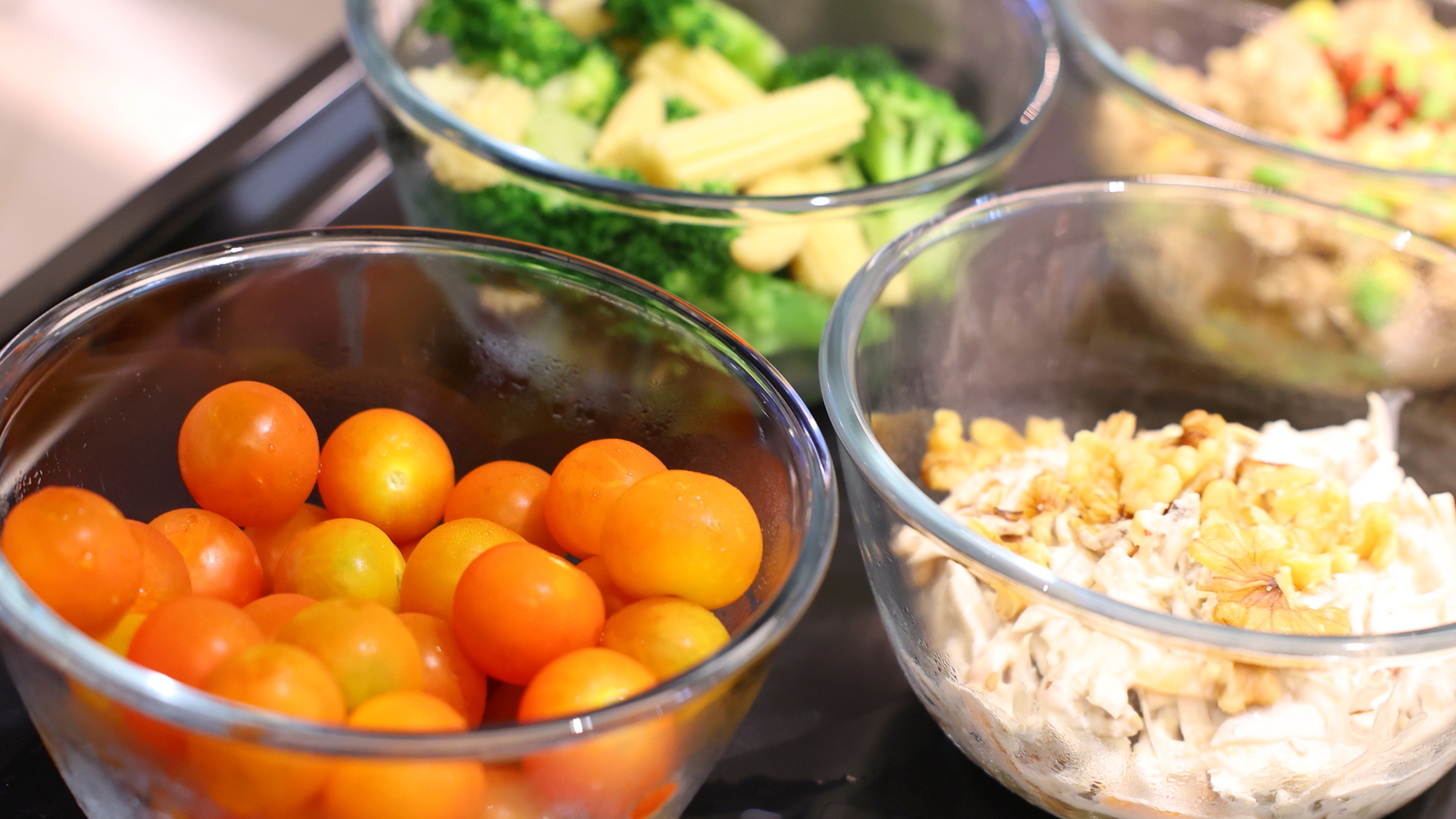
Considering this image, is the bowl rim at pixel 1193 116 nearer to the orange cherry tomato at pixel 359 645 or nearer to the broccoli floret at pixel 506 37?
the broccoli floret at pixel 506 37

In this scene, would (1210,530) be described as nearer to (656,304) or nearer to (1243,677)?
(1243,677)

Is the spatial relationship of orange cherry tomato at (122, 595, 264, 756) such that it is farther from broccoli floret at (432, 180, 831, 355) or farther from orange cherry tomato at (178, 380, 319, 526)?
broccoli floret at (432, 180, 831, 355)

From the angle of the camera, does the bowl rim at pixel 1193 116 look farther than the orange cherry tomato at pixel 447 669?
Yes

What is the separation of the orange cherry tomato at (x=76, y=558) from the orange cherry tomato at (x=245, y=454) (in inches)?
3.1

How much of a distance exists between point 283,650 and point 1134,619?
36cm

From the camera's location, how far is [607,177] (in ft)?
2.68

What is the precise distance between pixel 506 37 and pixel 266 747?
76 centimetres

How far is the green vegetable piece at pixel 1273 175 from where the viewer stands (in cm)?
92

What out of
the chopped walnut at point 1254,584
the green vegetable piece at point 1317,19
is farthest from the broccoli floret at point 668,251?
the green vegetable piece at point 1317,19

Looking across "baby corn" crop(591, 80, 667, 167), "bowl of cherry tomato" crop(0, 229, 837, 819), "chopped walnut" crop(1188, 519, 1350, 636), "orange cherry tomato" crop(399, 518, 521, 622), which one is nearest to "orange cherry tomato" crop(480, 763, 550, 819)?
"bowl of cherry tomato" crop(0, 229, 837, 819)

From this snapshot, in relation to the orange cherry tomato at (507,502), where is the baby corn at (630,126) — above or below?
above

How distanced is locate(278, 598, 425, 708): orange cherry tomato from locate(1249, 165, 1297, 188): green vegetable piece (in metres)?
0.77

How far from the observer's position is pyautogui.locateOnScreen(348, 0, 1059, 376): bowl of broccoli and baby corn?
813 millimetres

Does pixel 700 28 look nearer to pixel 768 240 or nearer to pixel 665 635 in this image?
pixel 768 240
